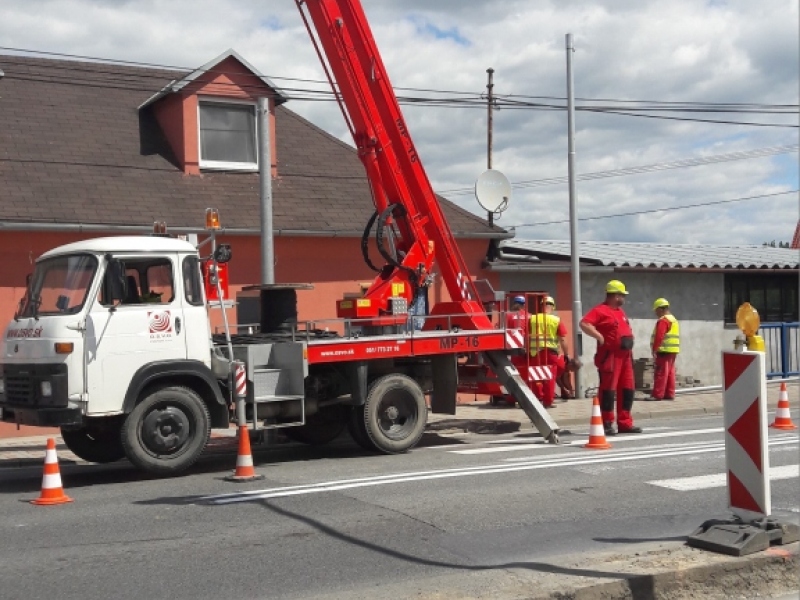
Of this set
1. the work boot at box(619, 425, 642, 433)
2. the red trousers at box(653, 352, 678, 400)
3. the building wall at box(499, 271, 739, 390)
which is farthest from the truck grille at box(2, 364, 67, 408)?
the red trousers at box(653, 352, 678, 400)

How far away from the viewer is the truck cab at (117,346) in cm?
1049

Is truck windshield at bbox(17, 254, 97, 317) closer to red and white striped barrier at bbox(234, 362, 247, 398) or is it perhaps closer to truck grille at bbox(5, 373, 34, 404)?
truck grille at bbox(5, 373, 34, 404)

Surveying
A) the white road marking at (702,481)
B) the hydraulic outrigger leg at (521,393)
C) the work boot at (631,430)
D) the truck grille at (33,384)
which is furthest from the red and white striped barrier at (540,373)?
the truck grille at (33,384)

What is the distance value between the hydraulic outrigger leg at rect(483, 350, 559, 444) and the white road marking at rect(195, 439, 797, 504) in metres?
1.19

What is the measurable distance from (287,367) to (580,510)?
14.0 feet

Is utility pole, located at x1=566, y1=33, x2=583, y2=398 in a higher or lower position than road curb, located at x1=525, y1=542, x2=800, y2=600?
higher

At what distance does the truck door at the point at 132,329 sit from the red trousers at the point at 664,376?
10530mm

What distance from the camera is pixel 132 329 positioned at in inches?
427

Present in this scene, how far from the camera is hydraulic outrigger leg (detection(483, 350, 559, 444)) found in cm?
1324

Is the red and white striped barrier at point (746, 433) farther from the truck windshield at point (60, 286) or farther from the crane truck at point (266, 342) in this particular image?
the truck windshield at point (60, 286)

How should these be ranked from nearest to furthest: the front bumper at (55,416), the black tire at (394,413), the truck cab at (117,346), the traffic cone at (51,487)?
the traffic cone at (51,487) → the front bumper at (55,416) → the truck cab at (117,346) → the black tire at (394,413)

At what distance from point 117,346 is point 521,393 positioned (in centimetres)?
531

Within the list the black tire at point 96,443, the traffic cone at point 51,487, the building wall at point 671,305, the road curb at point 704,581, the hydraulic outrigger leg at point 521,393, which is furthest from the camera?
the building wall at point 671,305

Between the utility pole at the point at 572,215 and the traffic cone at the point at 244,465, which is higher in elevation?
the utility pole at the point at 572,215
